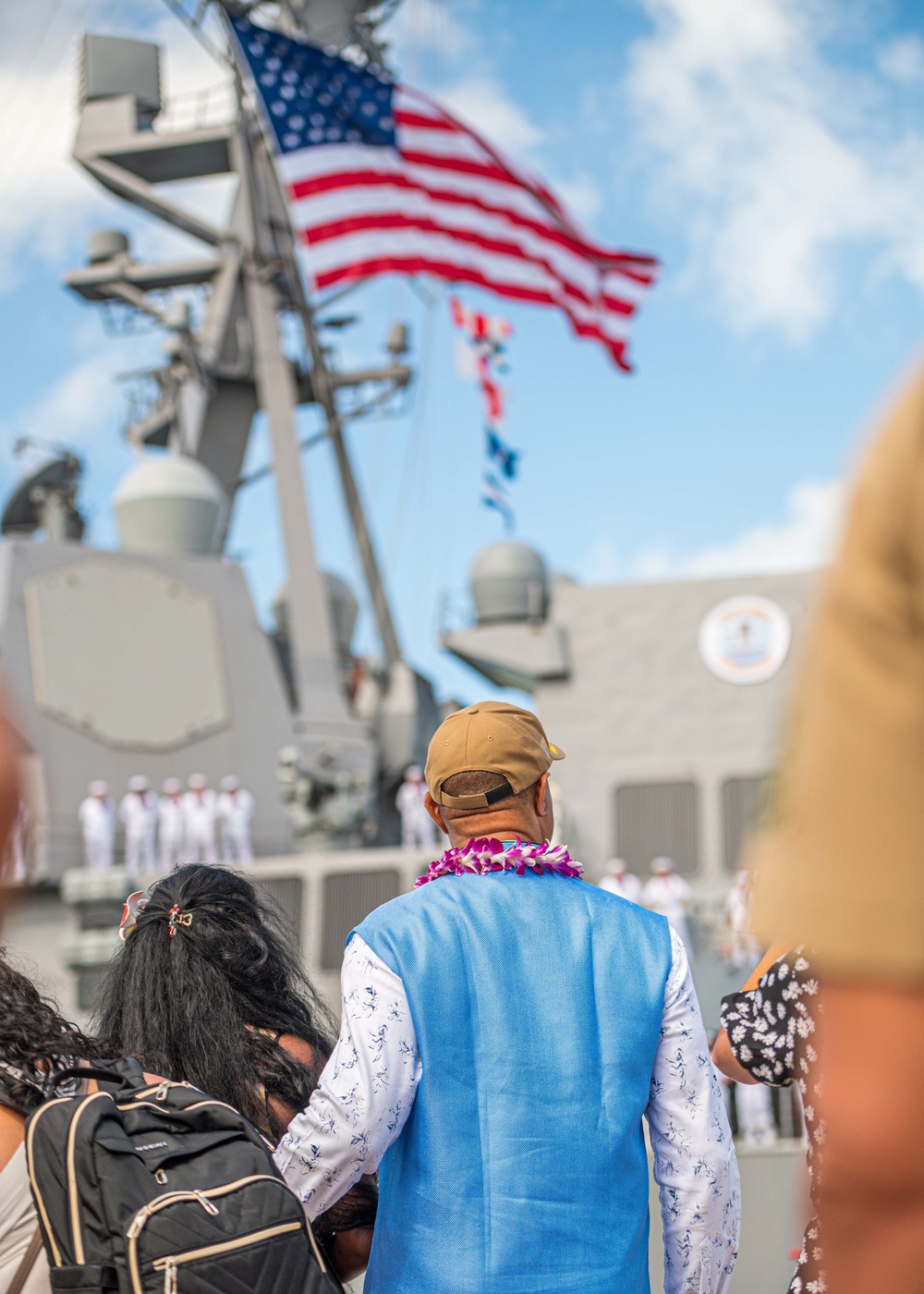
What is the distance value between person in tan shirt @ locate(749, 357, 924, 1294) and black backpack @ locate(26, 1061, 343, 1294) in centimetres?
107

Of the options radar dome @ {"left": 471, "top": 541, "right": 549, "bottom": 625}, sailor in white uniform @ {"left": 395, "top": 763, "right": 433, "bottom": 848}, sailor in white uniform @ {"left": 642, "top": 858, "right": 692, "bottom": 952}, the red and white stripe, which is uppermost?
the red and white stripe

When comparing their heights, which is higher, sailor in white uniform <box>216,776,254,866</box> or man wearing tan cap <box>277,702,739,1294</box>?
man wearing tan cap <box>277,702,739,1294</box>

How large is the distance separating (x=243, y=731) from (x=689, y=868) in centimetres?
477

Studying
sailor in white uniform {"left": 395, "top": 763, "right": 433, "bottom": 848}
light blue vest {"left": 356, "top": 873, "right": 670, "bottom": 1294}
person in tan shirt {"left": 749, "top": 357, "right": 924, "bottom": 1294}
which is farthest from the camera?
sailor in white uniform {"left": 395, "top": 763, "right": 433, "bottom": 848}

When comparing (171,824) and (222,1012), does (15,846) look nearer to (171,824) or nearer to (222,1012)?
(222,1012)

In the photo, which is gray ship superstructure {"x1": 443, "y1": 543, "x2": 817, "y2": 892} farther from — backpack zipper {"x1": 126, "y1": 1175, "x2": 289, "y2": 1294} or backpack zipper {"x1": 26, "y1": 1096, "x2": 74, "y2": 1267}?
backpack zipper {"x1": 26, "y1": 1096, "x2": 74, "y2": 1267}

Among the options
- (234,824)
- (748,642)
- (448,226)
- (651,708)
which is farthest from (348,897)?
(448,226)

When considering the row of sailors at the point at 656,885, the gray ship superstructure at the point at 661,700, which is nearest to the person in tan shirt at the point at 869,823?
the row of sailors at the point at 656,885

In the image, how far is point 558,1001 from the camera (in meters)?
2.07

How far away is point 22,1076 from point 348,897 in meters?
11.4

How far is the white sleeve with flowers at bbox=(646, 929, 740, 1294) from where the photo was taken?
2088 millimetres

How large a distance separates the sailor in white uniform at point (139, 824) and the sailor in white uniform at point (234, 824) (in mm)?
670

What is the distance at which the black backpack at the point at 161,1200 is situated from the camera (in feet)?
5.00

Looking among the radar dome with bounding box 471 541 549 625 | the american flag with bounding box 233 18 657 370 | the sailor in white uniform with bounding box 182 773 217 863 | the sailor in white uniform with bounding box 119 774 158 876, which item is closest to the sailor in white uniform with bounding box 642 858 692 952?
the radar dome with bounding box 471 541 549 625
